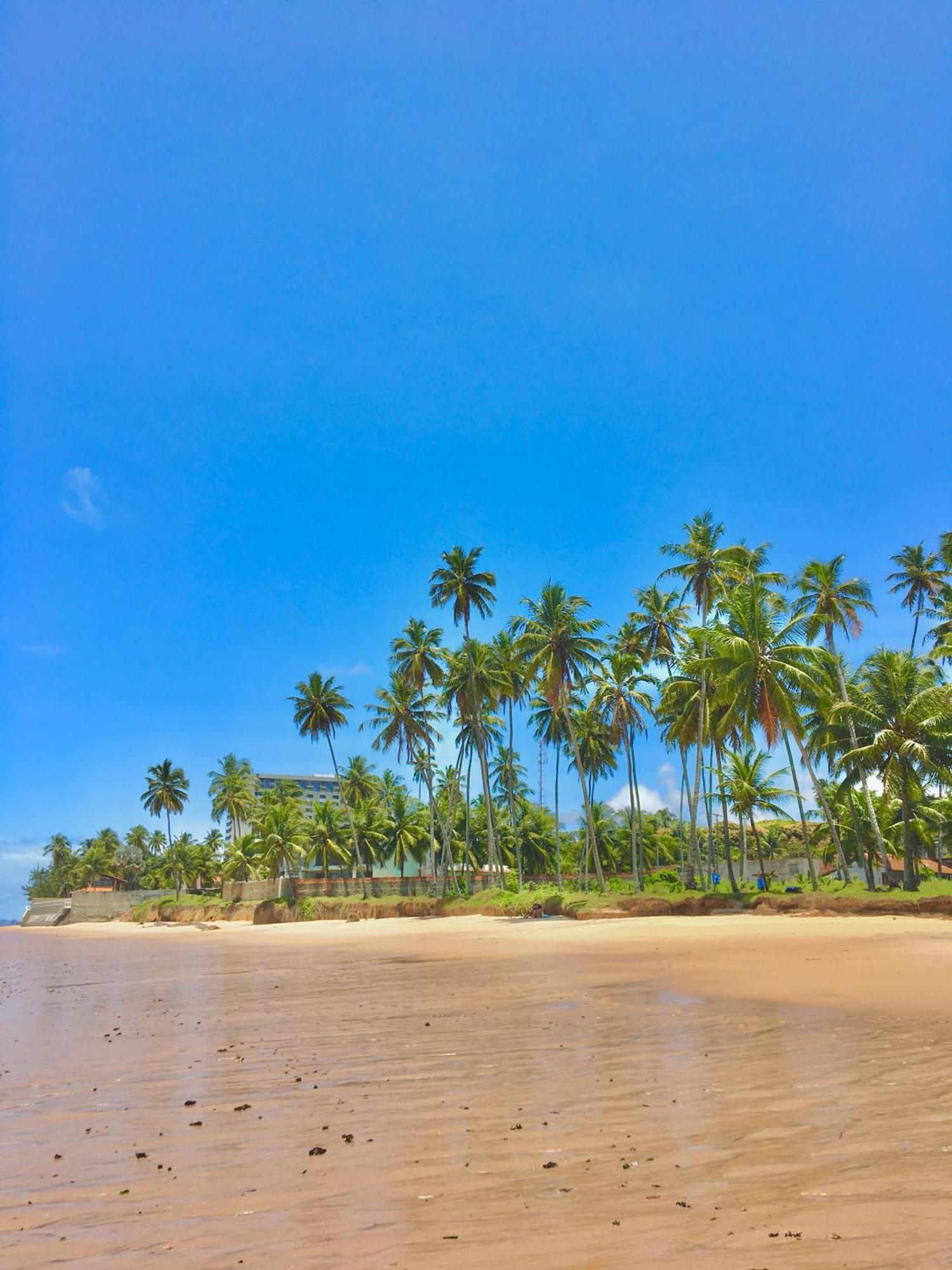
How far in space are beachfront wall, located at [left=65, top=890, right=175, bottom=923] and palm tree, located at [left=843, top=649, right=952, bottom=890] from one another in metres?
75.3

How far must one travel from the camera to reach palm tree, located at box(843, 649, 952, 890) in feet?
96.9

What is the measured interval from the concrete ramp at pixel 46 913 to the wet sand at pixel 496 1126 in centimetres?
8096

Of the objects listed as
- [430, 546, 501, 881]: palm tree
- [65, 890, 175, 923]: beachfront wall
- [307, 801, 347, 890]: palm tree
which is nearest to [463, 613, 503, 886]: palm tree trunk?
[430, 546, 501, 881]: palm tree

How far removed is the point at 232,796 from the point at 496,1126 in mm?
84804

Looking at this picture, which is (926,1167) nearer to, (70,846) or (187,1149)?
(187,1149)

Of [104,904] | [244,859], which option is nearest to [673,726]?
[244,859]

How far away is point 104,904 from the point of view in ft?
285

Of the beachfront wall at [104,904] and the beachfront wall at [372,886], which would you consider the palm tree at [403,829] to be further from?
the beachfront wall at [104,904]

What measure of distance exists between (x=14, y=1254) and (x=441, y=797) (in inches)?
2767

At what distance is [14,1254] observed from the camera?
405 centimetres

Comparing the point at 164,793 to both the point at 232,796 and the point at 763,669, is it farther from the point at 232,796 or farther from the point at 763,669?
the point at 763,669

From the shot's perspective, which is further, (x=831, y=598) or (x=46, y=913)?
(x=46, y=913)

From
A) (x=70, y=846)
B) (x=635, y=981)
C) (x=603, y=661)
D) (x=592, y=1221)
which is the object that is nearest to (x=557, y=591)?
(x=603, y=661)

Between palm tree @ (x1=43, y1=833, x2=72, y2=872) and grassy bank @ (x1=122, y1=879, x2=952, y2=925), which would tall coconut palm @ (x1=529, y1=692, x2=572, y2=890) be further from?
palm tree @ (x1=43, y1=833, x2=72, y2=872)
